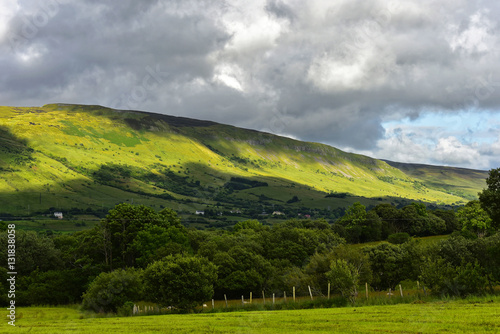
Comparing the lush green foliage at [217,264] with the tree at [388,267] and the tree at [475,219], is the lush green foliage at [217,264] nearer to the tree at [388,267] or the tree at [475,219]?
the tree at [388,267]

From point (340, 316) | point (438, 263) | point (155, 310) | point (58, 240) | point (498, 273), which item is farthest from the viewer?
point (58, 240)

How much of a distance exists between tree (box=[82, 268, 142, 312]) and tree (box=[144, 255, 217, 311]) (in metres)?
3.80

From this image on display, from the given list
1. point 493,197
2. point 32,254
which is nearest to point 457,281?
point 493,197

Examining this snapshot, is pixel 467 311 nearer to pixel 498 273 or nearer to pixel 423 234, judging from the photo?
pixel 498 273

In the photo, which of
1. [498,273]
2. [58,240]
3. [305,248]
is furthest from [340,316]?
[58,240]

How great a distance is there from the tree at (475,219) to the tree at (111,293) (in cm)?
10176

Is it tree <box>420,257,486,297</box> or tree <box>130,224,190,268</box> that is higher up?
tree <box>130,224,190,268</box>

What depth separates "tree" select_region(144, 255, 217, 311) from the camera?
2160 inches

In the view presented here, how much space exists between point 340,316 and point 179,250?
59.0 m

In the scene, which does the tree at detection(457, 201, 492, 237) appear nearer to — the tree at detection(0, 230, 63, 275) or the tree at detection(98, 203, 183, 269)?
the tree at detection(98, 203, 183, 269)

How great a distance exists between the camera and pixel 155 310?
57.9m

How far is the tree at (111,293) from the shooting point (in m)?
58.2

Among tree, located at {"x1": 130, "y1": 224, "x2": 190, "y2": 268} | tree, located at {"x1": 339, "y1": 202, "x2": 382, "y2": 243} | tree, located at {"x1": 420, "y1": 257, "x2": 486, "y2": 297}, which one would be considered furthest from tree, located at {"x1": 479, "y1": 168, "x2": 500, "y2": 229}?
tree, located at {"x1": 339, "y1": 202, "x2": 382, "y2": 243}

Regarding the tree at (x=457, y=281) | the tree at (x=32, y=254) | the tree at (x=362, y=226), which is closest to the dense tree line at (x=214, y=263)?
the tree at (x=457, y=281)
